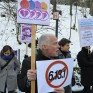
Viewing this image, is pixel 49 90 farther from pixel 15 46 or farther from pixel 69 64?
pixel 15 46

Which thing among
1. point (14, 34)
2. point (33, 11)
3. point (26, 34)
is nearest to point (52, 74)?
point (33, 11)

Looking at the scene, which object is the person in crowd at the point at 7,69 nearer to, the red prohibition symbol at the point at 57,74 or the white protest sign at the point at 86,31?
the white protest sign at the point at 86,31

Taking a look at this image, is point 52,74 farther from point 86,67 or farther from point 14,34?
point 14,34

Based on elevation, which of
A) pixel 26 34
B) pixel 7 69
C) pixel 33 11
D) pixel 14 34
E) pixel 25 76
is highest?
pixel 33 11

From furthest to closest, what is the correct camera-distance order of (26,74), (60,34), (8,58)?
1. (60,34)
2. (8,58)
3. (26,74)

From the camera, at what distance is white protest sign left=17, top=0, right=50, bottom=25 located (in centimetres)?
432

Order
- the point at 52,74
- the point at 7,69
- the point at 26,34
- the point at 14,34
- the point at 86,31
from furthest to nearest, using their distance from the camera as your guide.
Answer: the point at 14,34
the point at 26,34
the point at 86,31
the point at 7,69
the point at 52,74

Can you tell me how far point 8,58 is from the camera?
808 cm

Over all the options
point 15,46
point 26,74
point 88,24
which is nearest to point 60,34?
point 15,46

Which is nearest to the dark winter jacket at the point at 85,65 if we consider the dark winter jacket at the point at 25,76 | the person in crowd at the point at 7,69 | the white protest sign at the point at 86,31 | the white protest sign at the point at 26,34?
the white protest sign at the point at 86,31

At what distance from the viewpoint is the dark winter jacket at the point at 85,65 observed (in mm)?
8219

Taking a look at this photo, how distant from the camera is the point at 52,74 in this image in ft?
13.7

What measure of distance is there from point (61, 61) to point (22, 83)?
49 cm

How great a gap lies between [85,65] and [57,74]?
4.11m
